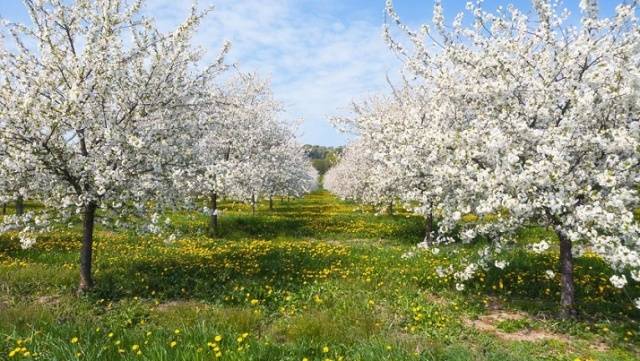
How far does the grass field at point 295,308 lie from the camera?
22.4ft

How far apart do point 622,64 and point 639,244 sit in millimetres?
3086

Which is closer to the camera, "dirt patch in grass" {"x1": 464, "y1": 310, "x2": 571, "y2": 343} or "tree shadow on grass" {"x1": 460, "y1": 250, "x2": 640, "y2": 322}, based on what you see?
"dirt patch in grass" {"x1": 464, "y1": 310, "x2": 571, "y2": 343}

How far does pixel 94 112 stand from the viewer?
10297 millimetres

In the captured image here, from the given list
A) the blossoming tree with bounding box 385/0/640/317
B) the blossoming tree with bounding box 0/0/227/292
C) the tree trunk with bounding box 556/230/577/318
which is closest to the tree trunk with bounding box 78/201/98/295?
the blossoming tree with bounding box 0/0/227/292

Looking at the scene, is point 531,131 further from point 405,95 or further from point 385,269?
point 405,95

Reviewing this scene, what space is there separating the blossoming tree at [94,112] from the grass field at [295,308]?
2115 millimetres

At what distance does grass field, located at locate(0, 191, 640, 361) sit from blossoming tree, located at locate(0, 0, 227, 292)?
6.94ft

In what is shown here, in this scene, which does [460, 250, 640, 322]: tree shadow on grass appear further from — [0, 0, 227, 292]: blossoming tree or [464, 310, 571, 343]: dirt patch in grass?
[0, 0, 227, 292]: blossoming tree

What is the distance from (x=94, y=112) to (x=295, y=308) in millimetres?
5954

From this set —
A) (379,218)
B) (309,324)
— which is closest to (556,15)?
(309,324)

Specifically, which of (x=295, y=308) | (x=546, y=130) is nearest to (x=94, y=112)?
(x=295, y=308)

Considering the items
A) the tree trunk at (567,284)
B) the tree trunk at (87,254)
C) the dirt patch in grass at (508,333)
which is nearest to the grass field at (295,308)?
the dirt patch in grass at (508,333)

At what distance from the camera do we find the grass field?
22.4 ft

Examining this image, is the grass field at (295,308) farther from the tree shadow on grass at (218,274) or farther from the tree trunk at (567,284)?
the tree trunk at (567,284)
